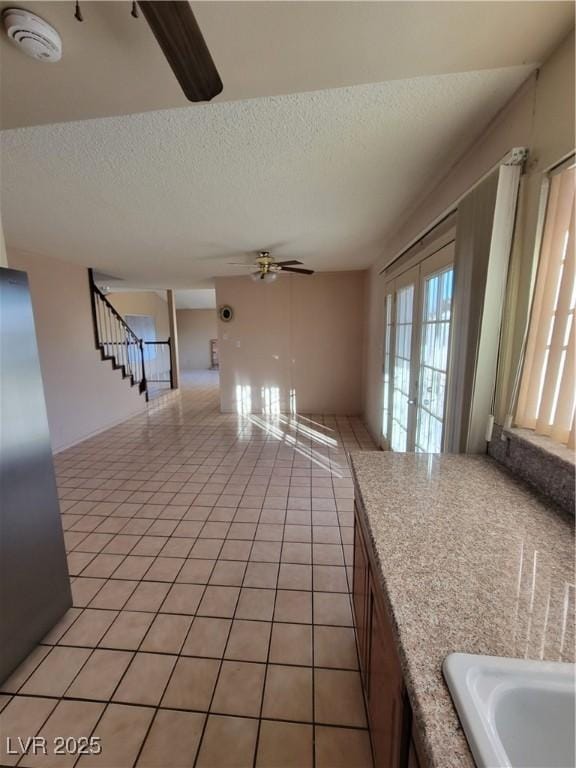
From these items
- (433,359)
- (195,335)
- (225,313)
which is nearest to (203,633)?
(433,359)

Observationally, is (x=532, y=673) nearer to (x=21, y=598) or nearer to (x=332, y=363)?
(x=21, y=598)

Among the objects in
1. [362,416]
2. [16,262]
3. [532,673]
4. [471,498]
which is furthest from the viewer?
[362,416]

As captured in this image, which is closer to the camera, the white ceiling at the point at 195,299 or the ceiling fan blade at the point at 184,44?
the ceiling fan blade at the point at 184,44

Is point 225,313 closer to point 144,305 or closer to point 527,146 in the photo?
point 144,305

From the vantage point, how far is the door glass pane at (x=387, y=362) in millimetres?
3631

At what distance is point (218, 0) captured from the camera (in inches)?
34.2

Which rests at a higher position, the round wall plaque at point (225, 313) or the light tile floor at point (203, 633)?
the round wall plaque at point (225, 313)

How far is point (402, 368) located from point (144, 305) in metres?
7.87

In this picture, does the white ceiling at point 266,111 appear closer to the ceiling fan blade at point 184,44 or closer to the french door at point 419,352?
the ceiling fan blade at point 184,44

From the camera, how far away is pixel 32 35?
0.94 metres

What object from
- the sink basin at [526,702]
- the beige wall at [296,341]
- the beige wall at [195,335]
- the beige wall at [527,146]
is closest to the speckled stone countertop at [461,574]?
the sink basin at [526,702]

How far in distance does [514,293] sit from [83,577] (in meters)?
2.73

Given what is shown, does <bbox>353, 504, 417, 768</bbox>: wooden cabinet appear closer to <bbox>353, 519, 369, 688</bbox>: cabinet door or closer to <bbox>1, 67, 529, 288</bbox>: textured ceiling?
<bbox>353, 519, 369, 688</bbox>: cabinet door

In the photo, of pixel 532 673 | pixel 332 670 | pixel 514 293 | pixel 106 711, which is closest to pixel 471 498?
pixel 532 673
